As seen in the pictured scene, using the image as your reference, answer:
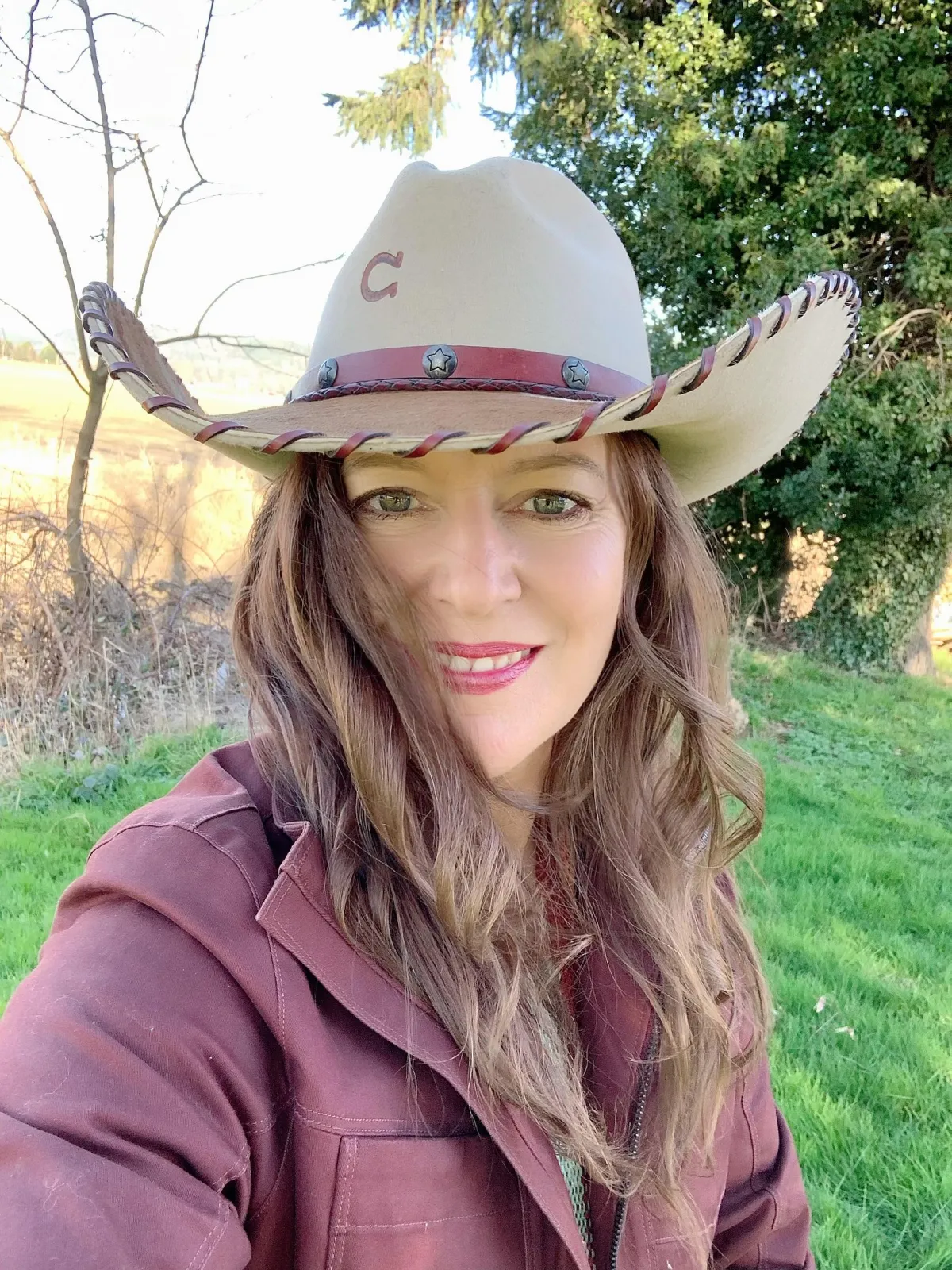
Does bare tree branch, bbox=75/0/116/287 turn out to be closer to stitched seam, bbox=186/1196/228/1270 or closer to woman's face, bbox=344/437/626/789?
woman's face, bbox=344/437/626/789

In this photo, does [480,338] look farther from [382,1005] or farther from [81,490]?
[81,490]

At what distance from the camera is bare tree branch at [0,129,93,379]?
198 inches

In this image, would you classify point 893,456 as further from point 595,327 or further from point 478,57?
point 595,327

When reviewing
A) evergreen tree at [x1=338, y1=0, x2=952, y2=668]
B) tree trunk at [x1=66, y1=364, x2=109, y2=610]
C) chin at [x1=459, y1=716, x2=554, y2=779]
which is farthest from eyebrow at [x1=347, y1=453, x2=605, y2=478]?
evergreen tree at [x1=338, y1=0, x2=952, y2=668]

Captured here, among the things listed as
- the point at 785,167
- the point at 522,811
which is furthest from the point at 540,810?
the point at 785,167

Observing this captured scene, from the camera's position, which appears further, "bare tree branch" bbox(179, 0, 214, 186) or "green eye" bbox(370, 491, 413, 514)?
"bare tree branch" bbox(179, 0, 214, 186)

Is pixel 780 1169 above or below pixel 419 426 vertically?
below

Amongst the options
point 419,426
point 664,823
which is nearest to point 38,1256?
point 419,426

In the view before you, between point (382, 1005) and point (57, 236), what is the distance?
5.81 m

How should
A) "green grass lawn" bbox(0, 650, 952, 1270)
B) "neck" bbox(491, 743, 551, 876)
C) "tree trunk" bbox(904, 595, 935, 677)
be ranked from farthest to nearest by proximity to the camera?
"tree trunk" bbox(904, 595, 935, 677)
"green grass lawn" bbox(0, 650, 952, 1270)
"neck" bbox(491, 743, 551, 876)

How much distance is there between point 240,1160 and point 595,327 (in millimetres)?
1148

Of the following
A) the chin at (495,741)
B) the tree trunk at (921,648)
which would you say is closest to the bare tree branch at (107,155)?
the chin at (495,741)

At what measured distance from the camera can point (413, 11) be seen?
891 cm

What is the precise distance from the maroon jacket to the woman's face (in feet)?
1.17
